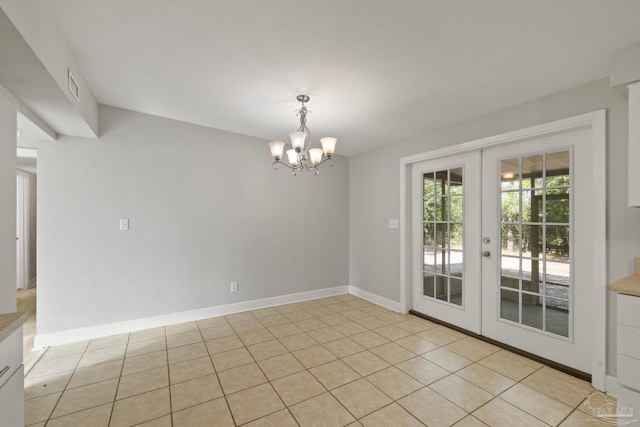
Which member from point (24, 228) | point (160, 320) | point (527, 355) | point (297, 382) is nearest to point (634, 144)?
point (527, 355)

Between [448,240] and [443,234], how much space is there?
0.32 feet

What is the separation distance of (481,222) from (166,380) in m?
3.30

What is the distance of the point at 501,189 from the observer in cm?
286

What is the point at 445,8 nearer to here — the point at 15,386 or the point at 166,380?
the point at 15,386

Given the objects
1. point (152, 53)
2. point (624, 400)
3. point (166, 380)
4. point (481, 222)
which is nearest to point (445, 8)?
point (152, 53)

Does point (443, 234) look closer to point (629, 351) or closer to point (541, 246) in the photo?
point (541, 246)

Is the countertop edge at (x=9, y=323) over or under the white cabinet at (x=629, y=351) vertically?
over

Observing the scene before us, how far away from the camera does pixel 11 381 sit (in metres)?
1.12

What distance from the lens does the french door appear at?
234 cm

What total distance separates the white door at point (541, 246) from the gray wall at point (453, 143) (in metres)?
0.18

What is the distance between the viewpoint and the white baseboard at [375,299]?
12.7ft

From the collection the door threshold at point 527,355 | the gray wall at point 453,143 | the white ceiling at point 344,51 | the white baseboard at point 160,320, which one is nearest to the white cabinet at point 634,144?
the gray wall at point 453,143

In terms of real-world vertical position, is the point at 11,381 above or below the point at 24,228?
below

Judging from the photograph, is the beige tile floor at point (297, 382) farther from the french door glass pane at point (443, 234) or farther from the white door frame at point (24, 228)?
the white door frame at point (24, 228)
